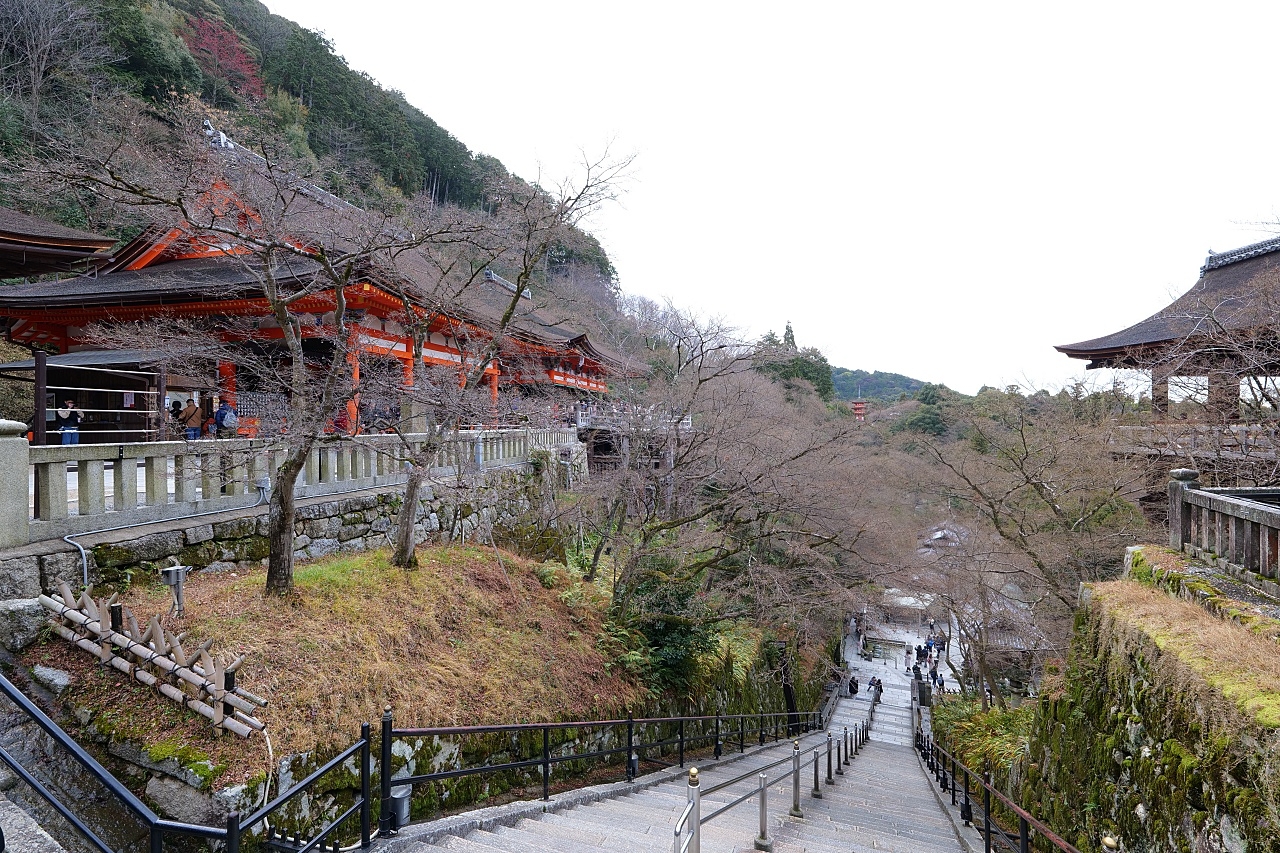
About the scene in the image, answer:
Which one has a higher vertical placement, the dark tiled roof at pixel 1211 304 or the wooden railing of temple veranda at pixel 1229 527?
the dark tiled roof at pixel 1211 304

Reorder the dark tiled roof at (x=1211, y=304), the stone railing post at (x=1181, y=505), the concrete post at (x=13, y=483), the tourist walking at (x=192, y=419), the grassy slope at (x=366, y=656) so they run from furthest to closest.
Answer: the dark tiled roof at (x=1211, y=304)
the tourist walking at (x=192, y=419)
the stone railing post at (x=1181, y=505)
the concrete post at (x=13, y=483)
the grassy slope at (x=366, y=656)

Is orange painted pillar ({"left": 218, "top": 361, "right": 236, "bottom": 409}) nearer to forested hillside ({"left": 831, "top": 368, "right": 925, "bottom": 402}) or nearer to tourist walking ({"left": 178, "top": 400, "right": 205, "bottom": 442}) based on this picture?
tourist walking ({"left": 178, "top": 400, "right": 205, "bottom": 442})

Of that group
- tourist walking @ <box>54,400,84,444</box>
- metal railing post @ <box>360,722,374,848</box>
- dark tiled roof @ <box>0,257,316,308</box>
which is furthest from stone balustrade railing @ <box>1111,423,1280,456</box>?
tourist walking @ <box>54,400,84,444</box>

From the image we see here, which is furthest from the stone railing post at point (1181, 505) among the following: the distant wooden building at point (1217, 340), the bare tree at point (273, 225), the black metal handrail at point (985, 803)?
the bare tree at point (273, 225)

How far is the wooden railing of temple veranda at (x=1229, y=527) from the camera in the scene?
481 centimetres

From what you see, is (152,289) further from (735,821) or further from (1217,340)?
(1217,340)

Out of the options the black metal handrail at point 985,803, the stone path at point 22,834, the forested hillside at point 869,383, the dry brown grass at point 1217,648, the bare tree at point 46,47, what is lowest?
the black metal handrail at point 985,803

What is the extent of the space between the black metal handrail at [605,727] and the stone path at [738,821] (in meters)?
→ 0.32

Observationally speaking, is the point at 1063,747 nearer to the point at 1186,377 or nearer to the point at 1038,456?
the point at 1186,377

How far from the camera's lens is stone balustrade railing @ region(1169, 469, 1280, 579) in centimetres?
482

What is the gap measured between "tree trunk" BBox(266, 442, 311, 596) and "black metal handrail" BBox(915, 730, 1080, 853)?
6.42 m

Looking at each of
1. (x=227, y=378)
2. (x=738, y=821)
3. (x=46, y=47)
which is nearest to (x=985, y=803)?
(x=738, y=821)

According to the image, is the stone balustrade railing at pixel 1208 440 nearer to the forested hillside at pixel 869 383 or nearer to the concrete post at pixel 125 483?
the concrete post at pixel 125 483

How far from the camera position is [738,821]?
260 inches
